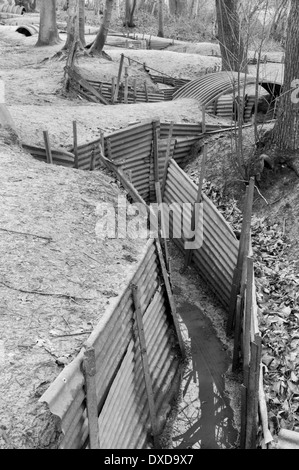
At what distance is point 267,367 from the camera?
6.31 metres

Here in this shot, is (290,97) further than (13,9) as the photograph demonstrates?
No

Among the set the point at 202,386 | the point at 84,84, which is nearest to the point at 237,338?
the point at 202,386

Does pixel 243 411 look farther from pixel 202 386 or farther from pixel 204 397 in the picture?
pixel 202 386

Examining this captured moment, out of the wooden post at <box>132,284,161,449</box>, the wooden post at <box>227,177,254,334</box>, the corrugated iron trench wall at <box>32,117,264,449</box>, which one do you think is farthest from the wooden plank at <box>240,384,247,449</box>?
the wooden post at <box>227,177,254,334</box>

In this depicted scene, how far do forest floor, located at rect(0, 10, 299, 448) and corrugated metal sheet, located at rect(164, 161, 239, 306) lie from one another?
41cm

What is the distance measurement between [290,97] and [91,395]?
7665 mm

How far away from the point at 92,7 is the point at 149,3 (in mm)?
6181

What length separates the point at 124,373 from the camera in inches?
210

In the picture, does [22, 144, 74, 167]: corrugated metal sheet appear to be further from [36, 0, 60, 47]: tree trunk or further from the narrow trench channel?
[36, 0, 60, 47]: tree trunk

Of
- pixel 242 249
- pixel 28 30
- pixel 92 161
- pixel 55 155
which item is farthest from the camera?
pixel 28 30

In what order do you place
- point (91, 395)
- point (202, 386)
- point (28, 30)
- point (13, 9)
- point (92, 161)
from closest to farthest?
point (91, 395)
point (202, 386)
point (92, 161)
point (28, 30)
point (13, 9)

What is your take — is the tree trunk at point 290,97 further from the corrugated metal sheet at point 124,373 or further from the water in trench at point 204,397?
the corrugated metal sheet at point 124,373

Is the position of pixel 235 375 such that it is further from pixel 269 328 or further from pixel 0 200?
pixel 0 200
